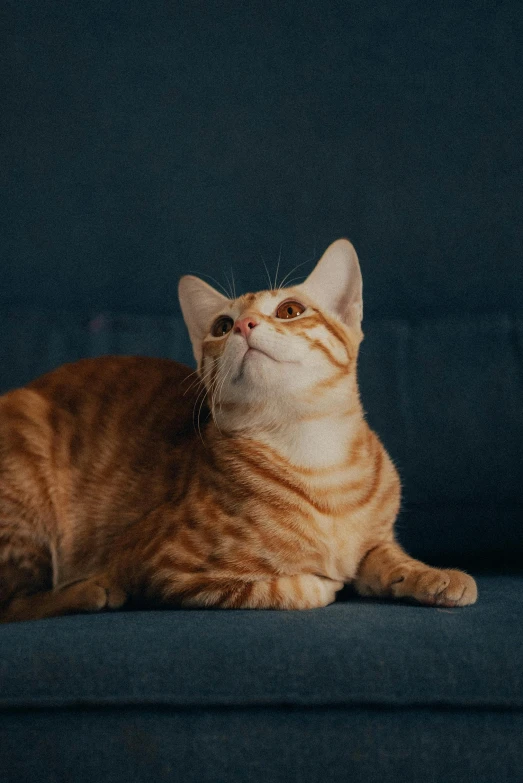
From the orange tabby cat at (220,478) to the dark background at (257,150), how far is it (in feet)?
2.08

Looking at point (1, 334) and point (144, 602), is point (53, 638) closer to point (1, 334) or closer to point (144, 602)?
point (144, 602)

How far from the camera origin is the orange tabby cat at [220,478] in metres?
1.45

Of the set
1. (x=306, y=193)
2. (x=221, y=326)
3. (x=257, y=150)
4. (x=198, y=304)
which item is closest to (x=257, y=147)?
(x=257, y=150)

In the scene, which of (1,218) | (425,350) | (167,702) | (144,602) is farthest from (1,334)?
(167,702)

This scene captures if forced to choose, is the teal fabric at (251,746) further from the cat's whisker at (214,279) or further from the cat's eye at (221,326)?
the cat's whisker at (214,279)

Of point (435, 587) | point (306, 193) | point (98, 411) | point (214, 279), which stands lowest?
point (435, 587)

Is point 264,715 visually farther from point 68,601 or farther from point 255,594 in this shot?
point 68,601

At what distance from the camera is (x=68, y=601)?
1.47 meters

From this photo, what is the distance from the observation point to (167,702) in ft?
3.59

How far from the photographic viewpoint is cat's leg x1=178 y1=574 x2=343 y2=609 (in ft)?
4.58

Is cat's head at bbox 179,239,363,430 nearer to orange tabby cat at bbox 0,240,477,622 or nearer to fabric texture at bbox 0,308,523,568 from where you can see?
orange tabby cat at bbox 0,240,477,622

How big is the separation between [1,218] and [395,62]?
1.34m

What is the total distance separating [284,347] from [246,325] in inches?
3.3

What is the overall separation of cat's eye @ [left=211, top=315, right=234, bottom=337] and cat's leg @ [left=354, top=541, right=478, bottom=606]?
21.3 inches
